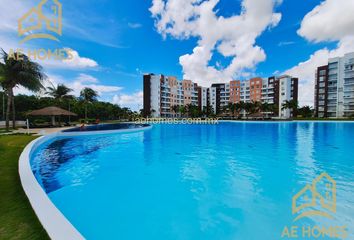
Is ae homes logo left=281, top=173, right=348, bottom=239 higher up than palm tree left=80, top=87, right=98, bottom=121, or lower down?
lower down

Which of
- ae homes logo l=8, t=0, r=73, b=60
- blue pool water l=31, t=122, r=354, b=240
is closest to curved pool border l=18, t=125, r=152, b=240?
blue pool water l=31, t=122, r=354, b=240

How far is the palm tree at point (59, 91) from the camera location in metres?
33.3

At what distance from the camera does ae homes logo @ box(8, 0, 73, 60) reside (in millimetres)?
8352

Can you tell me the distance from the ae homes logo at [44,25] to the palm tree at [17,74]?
26.4 feet

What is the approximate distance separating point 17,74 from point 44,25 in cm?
1019

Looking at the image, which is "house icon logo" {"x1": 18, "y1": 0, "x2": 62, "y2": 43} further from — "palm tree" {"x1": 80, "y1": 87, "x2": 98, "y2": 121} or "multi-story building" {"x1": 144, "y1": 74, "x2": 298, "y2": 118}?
"multi-story building" {"x1": 144, "y1": 74, "x2": 298, "y2": 118}

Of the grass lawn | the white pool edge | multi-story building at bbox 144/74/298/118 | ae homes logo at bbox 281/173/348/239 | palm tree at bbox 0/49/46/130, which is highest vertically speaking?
multi-story building at bbox 144/74/298/118

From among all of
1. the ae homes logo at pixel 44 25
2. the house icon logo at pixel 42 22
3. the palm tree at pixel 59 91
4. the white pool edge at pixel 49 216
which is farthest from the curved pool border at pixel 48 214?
the palm tree at pixel 59 91

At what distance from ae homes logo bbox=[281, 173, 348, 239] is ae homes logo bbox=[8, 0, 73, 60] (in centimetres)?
1052

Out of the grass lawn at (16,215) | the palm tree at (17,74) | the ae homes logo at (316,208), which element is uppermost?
the palm tree at (17,74)

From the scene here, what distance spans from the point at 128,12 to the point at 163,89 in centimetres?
4793

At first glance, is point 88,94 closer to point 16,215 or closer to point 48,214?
point 16,215

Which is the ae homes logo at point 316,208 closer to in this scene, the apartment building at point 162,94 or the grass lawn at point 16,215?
the grass lawn at point 16,215

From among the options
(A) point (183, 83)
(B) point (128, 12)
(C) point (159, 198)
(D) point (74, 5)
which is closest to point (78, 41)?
(B) point (128, 12)
